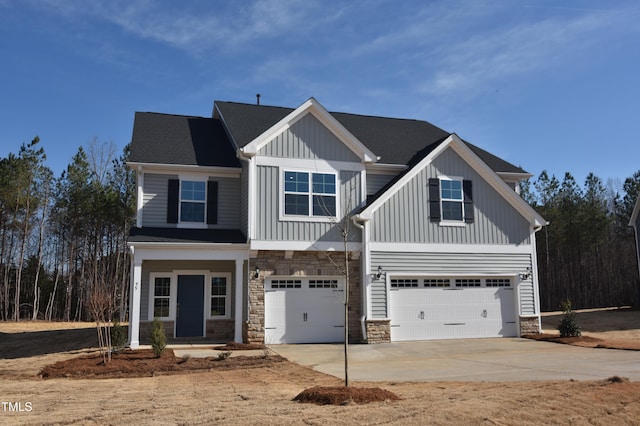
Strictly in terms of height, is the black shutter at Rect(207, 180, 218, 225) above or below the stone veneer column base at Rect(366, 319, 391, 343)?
above

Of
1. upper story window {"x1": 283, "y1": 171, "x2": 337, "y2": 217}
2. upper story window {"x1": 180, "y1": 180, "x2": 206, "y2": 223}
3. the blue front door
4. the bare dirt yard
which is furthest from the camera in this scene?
the blue front door

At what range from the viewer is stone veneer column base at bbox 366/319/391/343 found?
17250 mm

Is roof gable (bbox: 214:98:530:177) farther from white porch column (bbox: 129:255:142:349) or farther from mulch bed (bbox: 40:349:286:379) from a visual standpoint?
mulch bed (bbox: 40:349:286:379)

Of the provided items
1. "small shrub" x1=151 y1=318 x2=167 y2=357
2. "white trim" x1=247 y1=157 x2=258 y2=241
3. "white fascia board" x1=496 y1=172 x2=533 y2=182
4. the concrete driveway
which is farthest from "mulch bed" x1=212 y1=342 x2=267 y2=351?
"white fascia board" x1=496 y1=172 x2=533 y2=182

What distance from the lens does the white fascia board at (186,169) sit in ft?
58.3

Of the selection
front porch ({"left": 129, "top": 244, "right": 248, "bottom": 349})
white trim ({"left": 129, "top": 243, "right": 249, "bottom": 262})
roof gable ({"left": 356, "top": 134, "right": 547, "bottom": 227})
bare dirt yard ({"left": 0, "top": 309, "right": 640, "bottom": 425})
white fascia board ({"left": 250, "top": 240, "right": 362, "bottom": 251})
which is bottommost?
bare dirt yard ({"left": 0, "top": 309, "right": 640, "bottom": 425})

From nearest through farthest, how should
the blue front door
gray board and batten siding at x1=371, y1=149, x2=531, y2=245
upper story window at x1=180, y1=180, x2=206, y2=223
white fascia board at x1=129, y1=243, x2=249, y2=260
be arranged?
1. white fascia board at x1=129, y1=243, x2=249, y2=260
2. gray board and batten siding at x1=371, y1=149, x2=531, y2=245
3. upper story window at x1=180, y1=180, x2=206, y2=223
4. the blue front door

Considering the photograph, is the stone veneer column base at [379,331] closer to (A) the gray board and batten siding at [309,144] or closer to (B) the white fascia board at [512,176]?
(A) the gray board and batten siding at [309,144]

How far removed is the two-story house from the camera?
1719 cm

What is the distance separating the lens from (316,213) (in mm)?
17688

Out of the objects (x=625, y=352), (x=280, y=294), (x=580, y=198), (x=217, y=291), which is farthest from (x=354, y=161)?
(x=580, y=198)

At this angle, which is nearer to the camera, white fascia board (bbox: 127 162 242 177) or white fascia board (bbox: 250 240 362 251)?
white fascia board (bbox: 250 240 362 251)

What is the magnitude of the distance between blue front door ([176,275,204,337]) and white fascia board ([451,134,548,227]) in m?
10.0

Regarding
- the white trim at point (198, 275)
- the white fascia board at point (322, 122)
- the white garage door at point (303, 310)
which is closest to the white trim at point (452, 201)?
the white fascia board at point (322, 122)
